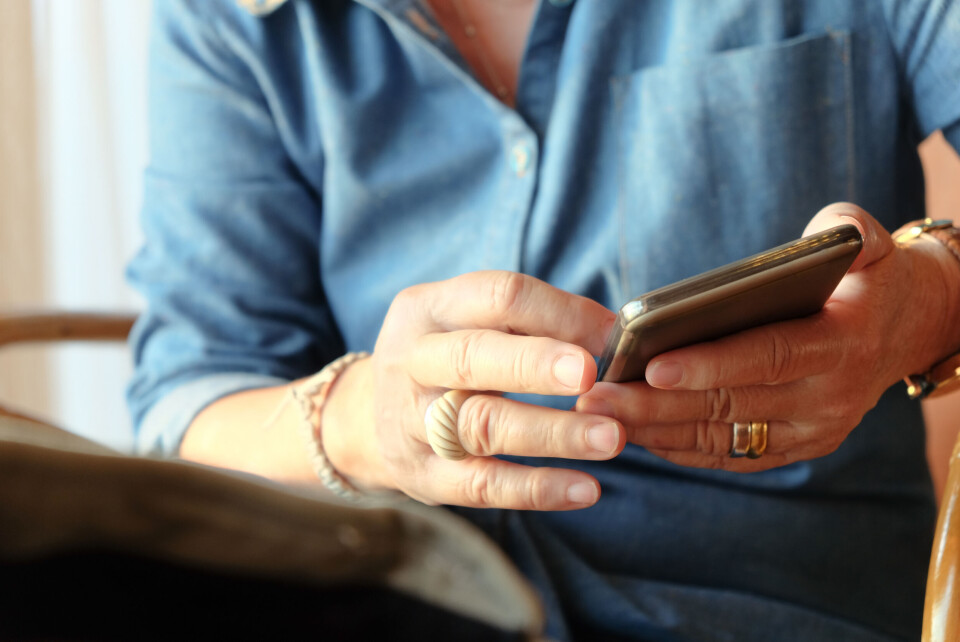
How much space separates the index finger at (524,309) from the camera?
0.34m

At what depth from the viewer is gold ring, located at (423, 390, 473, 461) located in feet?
1.15

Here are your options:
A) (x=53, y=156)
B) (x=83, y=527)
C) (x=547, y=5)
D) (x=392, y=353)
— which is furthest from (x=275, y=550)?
(x=53, y=156)

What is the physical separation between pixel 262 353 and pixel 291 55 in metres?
0.26

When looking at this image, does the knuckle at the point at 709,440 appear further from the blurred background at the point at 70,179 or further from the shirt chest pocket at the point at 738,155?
the blurred background at the point at 70,179

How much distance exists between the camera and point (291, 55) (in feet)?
1.98

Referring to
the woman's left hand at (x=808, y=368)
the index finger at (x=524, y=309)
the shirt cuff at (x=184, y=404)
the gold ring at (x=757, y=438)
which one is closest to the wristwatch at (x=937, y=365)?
the woman's left hand at (x=808, y=368)

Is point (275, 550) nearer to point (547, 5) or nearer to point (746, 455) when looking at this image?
point (746, 455)

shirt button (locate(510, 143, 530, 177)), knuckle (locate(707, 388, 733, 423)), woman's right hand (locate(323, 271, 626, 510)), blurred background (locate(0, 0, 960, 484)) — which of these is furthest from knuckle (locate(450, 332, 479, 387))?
blurred background (locate(0, 0, 960, 484))

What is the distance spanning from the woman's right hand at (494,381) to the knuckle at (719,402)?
66mm

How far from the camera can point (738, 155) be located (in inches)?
20.2

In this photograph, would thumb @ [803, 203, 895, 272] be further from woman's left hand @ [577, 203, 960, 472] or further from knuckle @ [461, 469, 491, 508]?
knuckle @ [461, 469, 491, 508]

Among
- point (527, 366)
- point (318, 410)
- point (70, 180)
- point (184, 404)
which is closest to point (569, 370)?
point (527, 366)

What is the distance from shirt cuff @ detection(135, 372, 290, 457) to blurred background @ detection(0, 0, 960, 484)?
1.78 ft

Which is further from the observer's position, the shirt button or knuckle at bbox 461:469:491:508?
the shirt button
